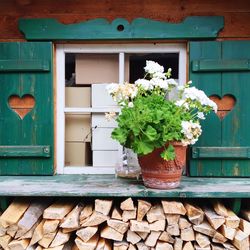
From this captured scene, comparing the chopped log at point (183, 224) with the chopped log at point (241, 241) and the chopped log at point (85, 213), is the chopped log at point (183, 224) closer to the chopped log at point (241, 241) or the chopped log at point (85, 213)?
the chopped log at point (241, 241)

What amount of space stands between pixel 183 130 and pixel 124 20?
963mm

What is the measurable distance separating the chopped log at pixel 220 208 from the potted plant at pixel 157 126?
27cm

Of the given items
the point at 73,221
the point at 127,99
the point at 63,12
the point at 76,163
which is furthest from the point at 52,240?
the point at 63,12

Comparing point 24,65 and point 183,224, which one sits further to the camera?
point 24,65

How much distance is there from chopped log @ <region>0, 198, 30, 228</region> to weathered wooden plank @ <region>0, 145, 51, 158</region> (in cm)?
36

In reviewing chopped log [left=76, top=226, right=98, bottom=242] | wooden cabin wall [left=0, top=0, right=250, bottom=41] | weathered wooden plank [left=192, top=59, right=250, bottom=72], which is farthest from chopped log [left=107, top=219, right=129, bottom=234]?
wooden cabin wall [left=0, top=0, right=250, bottom=41]

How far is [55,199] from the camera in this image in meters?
2.35

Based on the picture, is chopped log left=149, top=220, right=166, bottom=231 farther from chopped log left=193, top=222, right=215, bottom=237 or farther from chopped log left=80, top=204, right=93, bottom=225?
chopped log left=80, top=204, right=93, bottom=225

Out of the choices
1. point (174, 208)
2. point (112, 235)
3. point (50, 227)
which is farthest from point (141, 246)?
point (50, 227)

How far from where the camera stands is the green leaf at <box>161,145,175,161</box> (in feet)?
6.63

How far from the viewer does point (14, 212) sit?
6.93 ft

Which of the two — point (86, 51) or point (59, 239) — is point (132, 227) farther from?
point (86, 51)

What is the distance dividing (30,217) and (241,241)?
4.03 ft

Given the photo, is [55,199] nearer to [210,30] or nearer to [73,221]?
[73,221]
